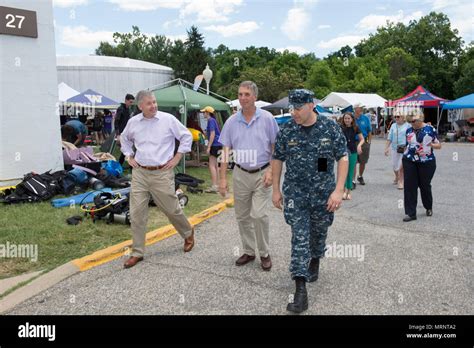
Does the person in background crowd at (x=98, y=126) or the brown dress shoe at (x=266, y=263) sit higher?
the person in background crowd at (x=98, y=126)

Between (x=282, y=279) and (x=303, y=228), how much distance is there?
81 cm

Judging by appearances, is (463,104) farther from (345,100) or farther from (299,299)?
(299,299)

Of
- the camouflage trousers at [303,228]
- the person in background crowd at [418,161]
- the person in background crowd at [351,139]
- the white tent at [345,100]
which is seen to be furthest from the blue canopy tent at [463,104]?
the camouflage trousers at [303,228]

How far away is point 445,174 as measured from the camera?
12.2m

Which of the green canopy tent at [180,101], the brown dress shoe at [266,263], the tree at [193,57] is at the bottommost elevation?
the brown dress shoe at [266,263]

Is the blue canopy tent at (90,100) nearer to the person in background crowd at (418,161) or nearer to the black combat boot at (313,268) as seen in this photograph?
the person in background crowd at (418,161)

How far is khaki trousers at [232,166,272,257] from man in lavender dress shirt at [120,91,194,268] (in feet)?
2.71

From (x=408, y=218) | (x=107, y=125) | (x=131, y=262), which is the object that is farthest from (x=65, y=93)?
(x=408, y=218)

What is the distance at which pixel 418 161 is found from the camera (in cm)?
688

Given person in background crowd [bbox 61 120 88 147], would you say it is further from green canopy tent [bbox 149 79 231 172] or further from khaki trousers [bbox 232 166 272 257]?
khaki trousers [bbox 232 166 272 257]

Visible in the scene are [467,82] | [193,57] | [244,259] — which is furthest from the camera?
[193,57]

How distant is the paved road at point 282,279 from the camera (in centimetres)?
381

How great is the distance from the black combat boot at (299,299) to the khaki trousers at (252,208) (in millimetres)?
939

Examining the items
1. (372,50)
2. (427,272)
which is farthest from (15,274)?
(372,50)
